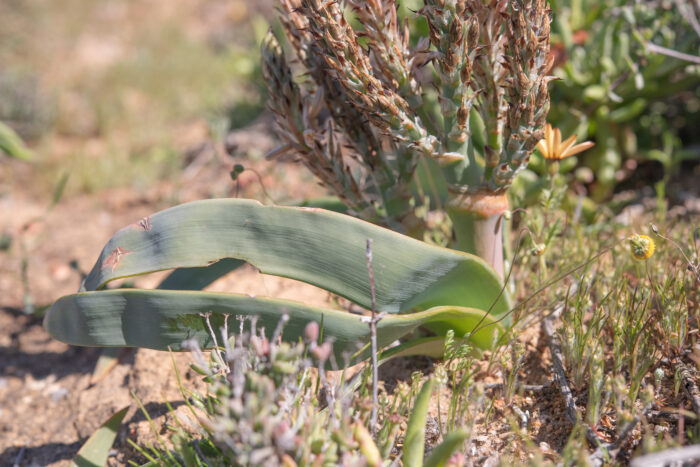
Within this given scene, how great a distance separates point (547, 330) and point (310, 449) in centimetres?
96

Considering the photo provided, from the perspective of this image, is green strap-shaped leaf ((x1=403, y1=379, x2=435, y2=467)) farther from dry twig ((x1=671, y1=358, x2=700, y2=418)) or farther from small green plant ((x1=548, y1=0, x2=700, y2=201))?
small green plant ((x1=548, y1=0, x2=700, y2=201))

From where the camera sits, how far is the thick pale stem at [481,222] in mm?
1717

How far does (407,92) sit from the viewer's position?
164cm

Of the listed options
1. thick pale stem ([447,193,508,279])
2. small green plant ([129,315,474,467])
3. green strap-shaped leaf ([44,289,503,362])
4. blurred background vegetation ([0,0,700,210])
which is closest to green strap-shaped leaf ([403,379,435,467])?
small green plant ([129,315,474,467])

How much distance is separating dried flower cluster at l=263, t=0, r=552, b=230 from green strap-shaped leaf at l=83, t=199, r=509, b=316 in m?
0.33

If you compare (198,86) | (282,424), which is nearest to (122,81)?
(198,86)

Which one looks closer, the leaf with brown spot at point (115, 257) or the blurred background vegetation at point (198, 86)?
the leaf with brown spot at point (115, 257)

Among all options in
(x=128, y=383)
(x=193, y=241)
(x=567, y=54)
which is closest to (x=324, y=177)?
(x=193, y=241)

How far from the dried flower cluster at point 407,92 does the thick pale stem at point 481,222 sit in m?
0.04

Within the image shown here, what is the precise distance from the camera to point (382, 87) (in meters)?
1.56

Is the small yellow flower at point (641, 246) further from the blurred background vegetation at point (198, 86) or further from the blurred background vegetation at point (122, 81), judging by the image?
the blurred background vegetation at point (122, 81)

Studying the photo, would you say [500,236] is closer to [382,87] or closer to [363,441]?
[382,87]

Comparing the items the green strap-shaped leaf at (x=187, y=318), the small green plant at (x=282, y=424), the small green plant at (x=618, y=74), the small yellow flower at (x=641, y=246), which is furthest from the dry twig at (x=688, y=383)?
the small green plant at (x=618, y=74)

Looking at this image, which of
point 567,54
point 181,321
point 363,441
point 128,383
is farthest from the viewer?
point 567,54
